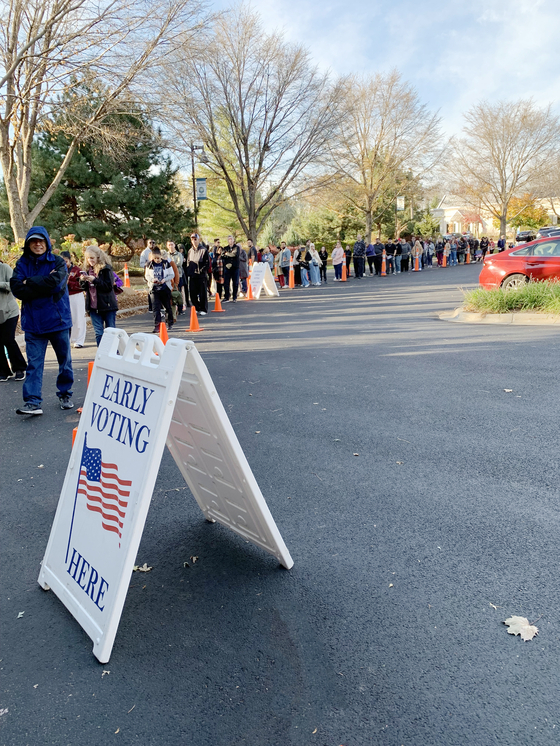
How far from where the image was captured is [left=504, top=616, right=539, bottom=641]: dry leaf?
8.60 feet

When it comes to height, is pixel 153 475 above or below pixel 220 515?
above

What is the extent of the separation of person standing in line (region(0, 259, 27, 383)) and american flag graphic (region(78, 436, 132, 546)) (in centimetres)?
564

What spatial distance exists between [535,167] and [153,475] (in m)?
55.3

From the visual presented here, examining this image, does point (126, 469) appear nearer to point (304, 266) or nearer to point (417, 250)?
point (304, 266)

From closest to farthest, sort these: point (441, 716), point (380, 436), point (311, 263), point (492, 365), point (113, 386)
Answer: point (441, 716)
point (113, 386)
point (380, 436)
point (492, 365)
point (311, 263)

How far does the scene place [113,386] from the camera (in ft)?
9.99

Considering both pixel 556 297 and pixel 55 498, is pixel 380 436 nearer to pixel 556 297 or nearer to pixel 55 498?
pixel 55 498

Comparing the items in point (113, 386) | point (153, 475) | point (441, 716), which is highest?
point (113, 386)

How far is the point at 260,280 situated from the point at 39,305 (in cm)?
1487

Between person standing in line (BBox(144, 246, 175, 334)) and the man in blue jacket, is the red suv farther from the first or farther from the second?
the man in blue jacket


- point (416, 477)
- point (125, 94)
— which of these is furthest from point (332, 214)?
point (416, 477)

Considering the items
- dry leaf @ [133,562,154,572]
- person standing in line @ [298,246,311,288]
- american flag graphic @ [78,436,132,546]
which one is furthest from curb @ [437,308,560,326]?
person standing in line @ [298,246,311,288]

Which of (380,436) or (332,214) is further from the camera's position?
(332,214)

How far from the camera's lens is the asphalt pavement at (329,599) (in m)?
2.24
